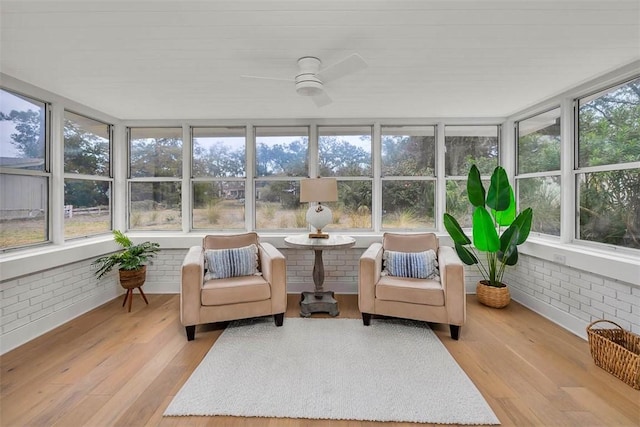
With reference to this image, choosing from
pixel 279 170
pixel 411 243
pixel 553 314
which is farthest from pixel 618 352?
pixel 279 170

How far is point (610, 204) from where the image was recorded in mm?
2748

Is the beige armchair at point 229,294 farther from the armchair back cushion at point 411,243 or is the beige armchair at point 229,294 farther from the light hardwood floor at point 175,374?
the armchair back cushion at point 411,243

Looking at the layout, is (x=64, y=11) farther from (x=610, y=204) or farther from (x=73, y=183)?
(x=610, y=204)

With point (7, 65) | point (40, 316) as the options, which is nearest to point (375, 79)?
point (7, 65)

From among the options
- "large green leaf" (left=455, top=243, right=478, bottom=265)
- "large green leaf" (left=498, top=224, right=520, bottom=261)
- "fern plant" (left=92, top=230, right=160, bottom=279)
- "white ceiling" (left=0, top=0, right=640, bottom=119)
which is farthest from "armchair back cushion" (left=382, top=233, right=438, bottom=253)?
"fern plant" (left=92, top=230, right=160, bottom=279)

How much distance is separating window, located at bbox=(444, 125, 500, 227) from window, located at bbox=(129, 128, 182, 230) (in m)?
3.84

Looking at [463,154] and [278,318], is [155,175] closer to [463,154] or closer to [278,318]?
[278,318]

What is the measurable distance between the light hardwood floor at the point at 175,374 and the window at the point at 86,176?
1.17m

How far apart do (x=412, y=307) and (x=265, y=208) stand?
241 cm

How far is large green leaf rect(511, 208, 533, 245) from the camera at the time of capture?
10.4 ft

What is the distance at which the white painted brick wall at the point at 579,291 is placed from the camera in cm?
241

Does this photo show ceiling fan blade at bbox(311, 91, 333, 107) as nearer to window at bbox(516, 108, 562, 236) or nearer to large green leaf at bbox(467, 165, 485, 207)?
large green leaf at bbox(467, 165, 485, 207)

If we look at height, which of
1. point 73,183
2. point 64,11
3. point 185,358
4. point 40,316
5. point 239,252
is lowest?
point 185,358

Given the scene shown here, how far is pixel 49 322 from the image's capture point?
2.89 m
